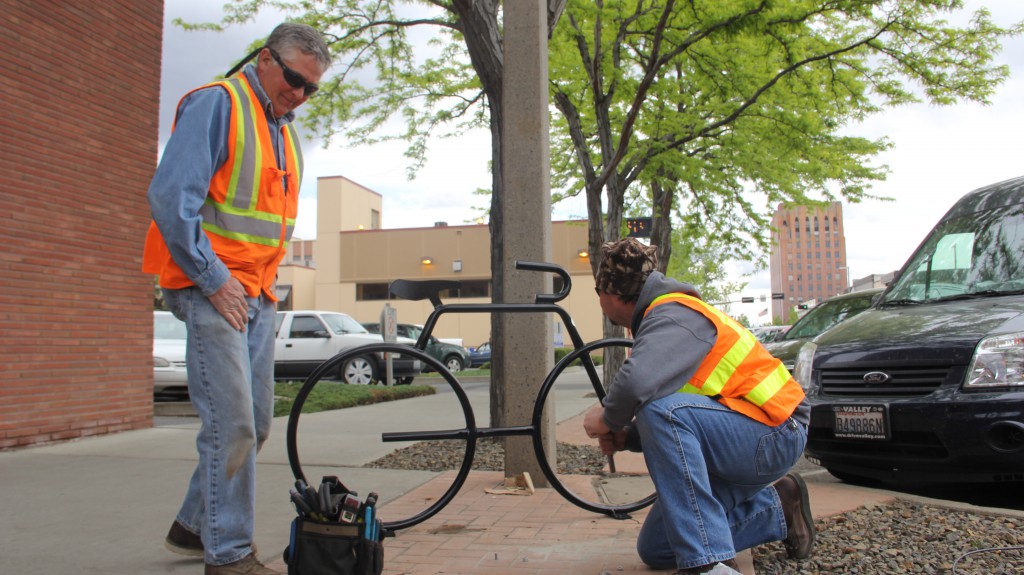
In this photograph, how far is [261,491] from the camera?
4.68m

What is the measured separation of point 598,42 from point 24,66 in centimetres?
663

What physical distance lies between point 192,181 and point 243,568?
138 centimetres

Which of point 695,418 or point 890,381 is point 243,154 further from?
point 890,381

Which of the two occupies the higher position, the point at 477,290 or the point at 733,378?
the point at 477,290

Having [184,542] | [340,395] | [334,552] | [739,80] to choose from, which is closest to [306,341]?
[340,395]

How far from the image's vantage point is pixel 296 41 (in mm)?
2939

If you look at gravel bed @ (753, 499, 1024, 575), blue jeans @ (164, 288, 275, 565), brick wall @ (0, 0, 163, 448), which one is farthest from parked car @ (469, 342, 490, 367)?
blue jeans @ (164, 288, 275, 565)

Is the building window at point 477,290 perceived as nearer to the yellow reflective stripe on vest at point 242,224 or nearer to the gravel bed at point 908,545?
the gravel bed at point 908,545

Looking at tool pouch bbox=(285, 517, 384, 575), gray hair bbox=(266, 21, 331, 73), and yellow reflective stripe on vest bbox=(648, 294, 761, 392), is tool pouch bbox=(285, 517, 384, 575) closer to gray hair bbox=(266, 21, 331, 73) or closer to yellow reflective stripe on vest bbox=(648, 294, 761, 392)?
yellow reflective stripe on vest bbox=(648, 294, 761, 392)

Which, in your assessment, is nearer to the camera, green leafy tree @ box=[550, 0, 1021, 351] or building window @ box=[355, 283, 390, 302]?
green leafy tree @ box=[550, 0, 1021, 351]

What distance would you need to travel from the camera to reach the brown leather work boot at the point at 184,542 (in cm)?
311

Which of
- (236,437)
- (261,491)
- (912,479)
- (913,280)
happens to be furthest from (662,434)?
(913,280)

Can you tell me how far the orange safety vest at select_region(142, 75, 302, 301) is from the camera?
2.88 metres

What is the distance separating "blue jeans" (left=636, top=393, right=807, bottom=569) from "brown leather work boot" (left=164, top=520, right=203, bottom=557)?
1.79m
